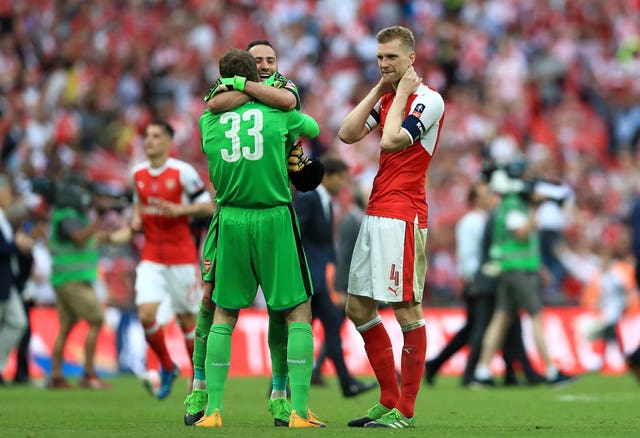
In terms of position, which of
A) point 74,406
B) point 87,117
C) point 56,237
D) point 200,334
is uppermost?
Answer: point 87,117

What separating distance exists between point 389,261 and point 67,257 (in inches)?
320

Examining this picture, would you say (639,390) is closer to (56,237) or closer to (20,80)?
(56,237)

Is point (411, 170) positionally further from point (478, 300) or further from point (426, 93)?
point (478, 300)

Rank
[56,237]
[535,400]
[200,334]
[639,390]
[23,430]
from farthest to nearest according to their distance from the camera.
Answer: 1. [56,237]
2. [639,390]
3. [535,400]
4. [200,334]
5. [23,430]

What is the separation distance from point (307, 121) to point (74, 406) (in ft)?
15.2

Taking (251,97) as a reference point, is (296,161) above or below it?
below

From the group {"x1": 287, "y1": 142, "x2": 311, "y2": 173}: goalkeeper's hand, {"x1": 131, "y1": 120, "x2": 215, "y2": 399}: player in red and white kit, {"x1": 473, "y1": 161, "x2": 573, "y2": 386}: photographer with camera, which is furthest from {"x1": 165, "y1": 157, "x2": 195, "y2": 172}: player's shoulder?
{"x1": 473, "y1": 161, "x2": 573, "y2": 386}: photographer with camera

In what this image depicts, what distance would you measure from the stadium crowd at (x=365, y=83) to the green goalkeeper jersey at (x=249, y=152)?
1156 centimetres

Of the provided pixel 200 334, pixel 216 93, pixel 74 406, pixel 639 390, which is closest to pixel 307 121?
pixel 216 93

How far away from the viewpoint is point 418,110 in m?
8.89

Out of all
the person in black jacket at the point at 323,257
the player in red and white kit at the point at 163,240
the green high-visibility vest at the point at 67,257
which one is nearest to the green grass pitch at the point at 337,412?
the person in black jacket at the point at 323,257

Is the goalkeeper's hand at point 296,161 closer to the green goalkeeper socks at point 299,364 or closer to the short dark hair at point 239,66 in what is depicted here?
the short dark hair at point 239,66

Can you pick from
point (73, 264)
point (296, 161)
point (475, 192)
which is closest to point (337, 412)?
point (296, 161)

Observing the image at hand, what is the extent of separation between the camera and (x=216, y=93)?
8812 mm
